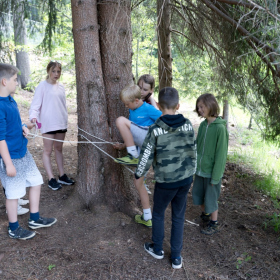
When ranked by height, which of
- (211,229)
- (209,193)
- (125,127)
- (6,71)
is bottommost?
(211,229)

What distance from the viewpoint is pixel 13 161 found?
279 centimetres

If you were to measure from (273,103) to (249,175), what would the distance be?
219cm

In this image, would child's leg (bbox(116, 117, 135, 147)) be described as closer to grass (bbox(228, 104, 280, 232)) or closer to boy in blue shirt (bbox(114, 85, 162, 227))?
boy in blue shirt (bbox(114, 85, 162, 227))

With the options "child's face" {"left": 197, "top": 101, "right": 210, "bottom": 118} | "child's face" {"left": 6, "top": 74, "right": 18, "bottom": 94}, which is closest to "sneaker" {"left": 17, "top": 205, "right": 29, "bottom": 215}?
"child's face" {"left": 6, "top": 74, "right": 18, "bottom": 94}

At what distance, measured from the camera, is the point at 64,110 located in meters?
4.00

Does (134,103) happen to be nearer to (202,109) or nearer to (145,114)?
(145,114)

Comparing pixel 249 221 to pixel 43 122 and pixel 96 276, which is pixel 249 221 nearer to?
pixel 96 276

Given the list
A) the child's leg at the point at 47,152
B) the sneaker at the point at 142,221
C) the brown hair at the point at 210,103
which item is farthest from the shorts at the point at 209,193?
the child's leg at the point at 47,152

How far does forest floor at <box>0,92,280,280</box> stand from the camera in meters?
2.55

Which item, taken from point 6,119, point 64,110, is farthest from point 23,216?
point 64,110

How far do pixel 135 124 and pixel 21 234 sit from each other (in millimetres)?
1653

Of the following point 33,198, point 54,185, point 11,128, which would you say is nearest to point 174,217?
point 33,198

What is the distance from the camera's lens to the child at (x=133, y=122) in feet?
9.84

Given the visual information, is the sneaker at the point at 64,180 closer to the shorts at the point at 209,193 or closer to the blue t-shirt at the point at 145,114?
the blue t-shirt at the point at 145,114
